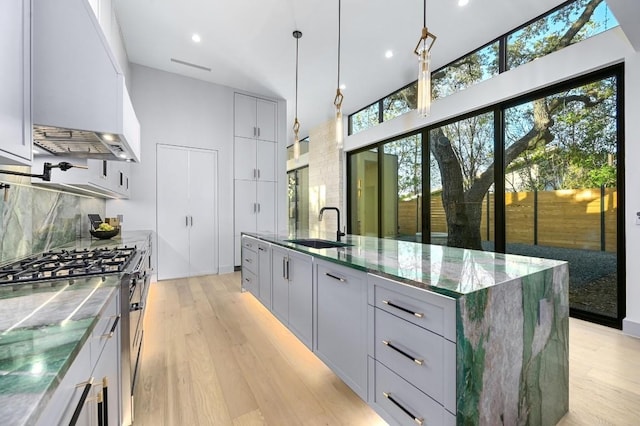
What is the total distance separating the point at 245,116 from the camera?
17.7ft

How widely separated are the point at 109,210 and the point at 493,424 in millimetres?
4983

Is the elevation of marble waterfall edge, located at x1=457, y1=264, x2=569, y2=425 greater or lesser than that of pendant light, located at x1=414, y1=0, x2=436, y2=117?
lesser

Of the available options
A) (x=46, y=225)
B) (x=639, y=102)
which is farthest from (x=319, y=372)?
(x=639, y=102)

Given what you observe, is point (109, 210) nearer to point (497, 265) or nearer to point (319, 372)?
point (319, 372)

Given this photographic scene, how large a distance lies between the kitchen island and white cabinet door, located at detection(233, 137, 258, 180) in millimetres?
3872

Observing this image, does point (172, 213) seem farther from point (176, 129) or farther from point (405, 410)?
point (405, 410)

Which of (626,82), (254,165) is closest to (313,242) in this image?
(254,165)

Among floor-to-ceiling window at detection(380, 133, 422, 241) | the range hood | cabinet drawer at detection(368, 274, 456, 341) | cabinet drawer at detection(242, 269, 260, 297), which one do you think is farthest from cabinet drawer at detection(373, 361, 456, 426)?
floor-to-ceiling window at detection(380, 133, 422, 241)

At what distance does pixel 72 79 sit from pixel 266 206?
4.30 meters

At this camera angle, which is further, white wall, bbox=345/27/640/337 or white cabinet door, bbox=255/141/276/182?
white cabinet door, bbox=255/141/276/182

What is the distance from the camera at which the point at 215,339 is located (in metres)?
2.58

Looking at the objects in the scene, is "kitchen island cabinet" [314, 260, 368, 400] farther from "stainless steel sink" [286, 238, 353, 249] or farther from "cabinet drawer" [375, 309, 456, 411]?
"stainless steel sink" [286, 238, 353, 249]

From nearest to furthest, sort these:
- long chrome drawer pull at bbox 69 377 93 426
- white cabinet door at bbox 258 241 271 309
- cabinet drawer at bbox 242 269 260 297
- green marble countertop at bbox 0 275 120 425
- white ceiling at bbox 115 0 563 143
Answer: green marble countertop at bbox 0 275 120 425 < long chrome drawer pull at bbox 69 377 93 426 < white cabinet door at bbox 258 241 271 309 < white ceiling at bbox 115 0 563 143 < cabinet drawer at bbox 242 269 260 297

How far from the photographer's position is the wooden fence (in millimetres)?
2811
